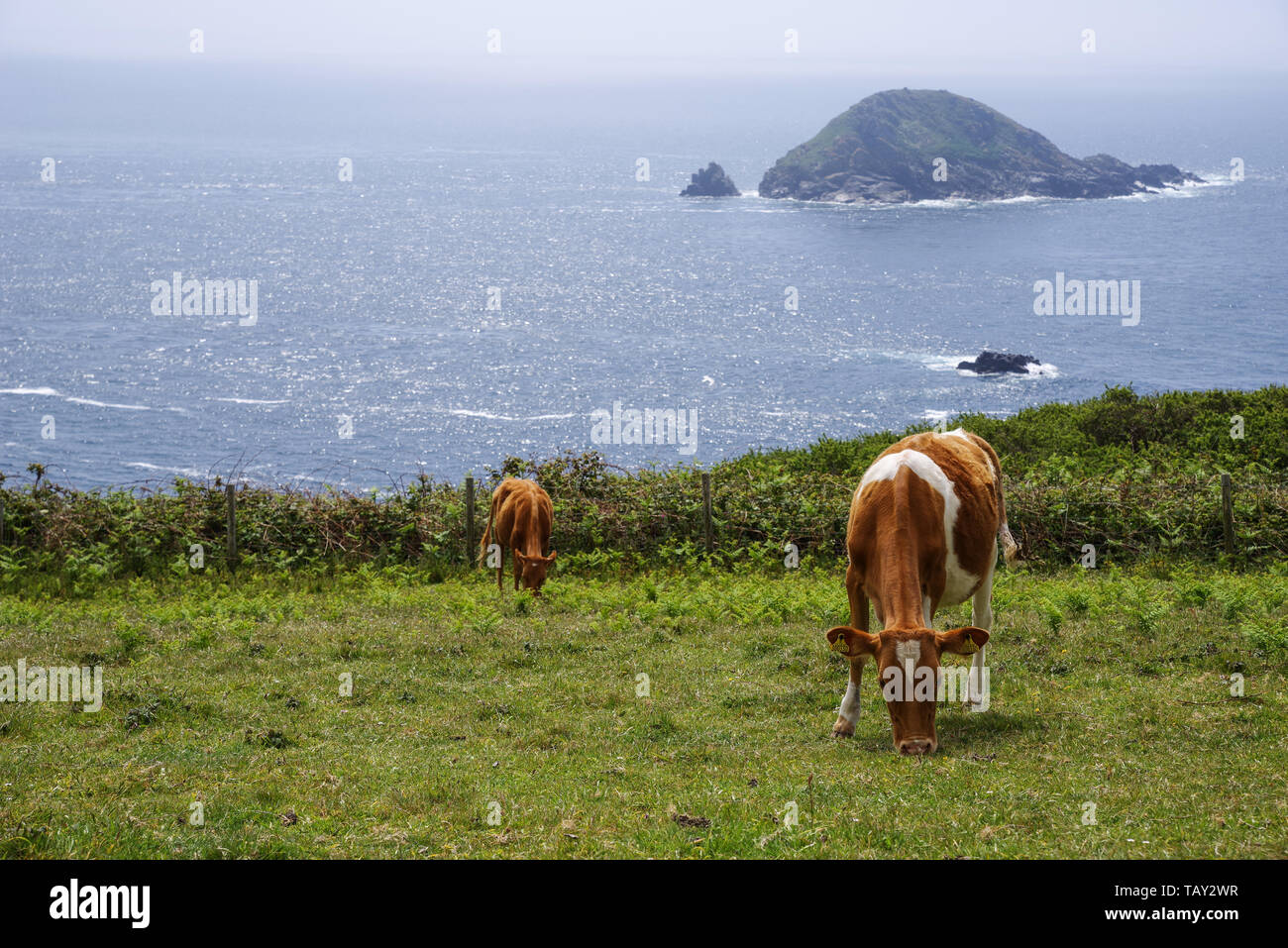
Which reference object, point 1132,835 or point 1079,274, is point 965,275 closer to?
point 1079,274

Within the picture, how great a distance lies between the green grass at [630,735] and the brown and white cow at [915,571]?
0.49 meters

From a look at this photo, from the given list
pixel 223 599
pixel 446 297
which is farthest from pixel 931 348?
pixel 223 599

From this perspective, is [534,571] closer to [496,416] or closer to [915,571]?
[915,571]

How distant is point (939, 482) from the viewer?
11.9 m

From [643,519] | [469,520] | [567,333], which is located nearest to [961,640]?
[643,519]

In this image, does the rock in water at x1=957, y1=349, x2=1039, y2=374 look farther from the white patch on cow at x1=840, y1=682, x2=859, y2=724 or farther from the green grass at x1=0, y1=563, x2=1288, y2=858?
the white patch on cow at x1=840, y1=682, x2=859, y2=724

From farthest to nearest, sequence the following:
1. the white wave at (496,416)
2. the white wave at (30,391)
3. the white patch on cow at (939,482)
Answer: the white wave at (30,391)
the white wave at (496,416)
the white patch on cow at (939,482)

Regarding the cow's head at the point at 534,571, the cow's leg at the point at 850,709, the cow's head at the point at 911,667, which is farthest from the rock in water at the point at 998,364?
the cow's head at the point at 911,667

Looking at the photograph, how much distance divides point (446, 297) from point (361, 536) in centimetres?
11752


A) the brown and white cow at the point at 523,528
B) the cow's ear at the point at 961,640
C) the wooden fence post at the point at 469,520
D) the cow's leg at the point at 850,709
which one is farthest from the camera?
the wooden fence post at the point at 469,520

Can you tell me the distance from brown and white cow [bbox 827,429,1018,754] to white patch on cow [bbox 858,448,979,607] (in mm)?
11

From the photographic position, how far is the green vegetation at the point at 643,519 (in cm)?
2523

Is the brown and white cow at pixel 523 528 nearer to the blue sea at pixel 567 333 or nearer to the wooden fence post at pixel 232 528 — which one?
the wooden fence post at pixel 232 528

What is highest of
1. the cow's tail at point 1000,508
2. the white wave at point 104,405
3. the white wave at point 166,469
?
the cow's tail at point 1000,508
